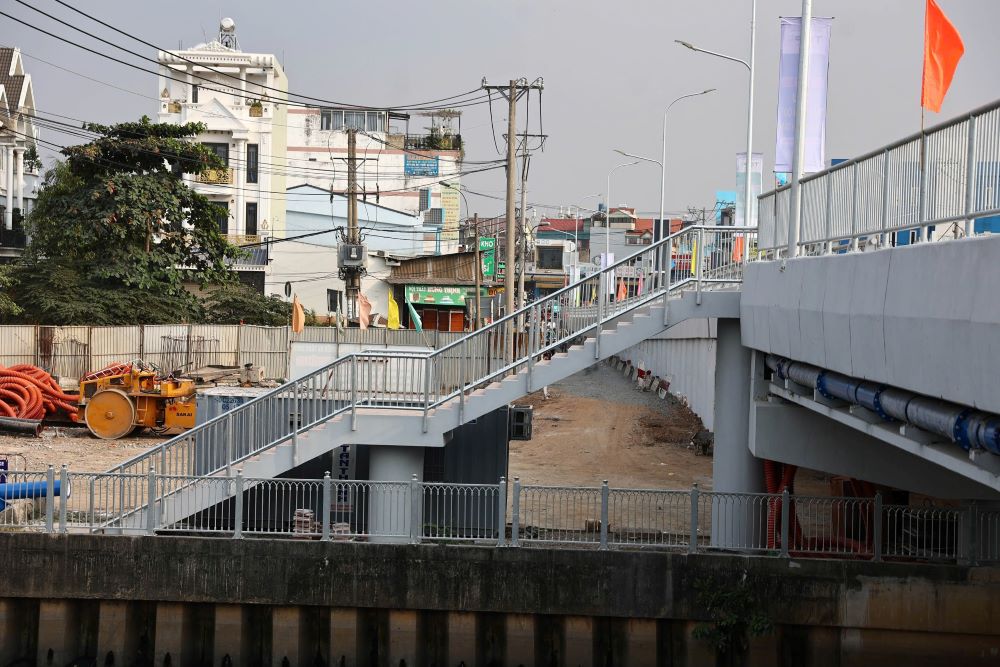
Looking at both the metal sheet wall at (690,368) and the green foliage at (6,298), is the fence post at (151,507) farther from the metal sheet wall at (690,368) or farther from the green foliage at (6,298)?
the green foliage at (6,298)

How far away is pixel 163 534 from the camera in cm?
1659

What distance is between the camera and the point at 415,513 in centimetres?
1628

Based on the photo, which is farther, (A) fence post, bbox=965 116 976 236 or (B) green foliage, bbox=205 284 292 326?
(B) green foliage, bbox=205 284 292 326

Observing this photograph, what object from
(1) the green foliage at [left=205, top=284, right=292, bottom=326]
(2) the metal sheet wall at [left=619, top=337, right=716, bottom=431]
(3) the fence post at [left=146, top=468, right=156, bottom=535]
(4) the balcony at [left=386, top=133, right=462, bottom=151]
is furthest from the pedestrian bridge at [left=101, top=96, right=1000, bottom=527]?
(4) the balcony at [left=386, top=133, right=462, bottom=151]

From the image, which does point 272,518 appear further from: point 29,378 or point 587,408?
point 587,408

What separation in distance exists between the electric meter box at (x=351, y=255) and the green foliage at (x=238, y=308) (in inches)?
330

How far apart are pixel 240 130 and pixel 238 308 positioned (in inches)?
637

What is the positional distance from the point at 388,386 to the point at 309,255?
41.5 meters

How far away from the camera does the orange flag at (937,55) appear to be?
10.0 m

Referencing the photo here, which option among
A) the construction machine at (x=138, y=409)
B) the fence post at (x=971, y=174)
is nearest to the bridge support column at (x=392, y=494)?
the fence post at (x=971, y=174)

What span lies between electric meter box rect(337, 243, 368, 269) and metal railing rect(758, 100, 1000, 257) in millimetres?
24883

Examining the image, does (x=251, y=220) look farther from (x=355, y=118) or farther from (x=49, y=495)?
(x=49, y=495)

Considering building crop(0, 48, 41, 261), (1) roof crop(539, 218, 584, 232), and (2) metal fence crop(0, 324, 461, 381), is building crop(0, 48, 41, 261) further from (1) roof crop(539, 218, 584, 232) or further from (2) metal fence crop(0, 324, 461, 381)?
(1) roof crop(539, 218, 584, 232)

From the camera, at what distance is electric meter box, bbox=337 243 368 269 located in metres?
38.7
